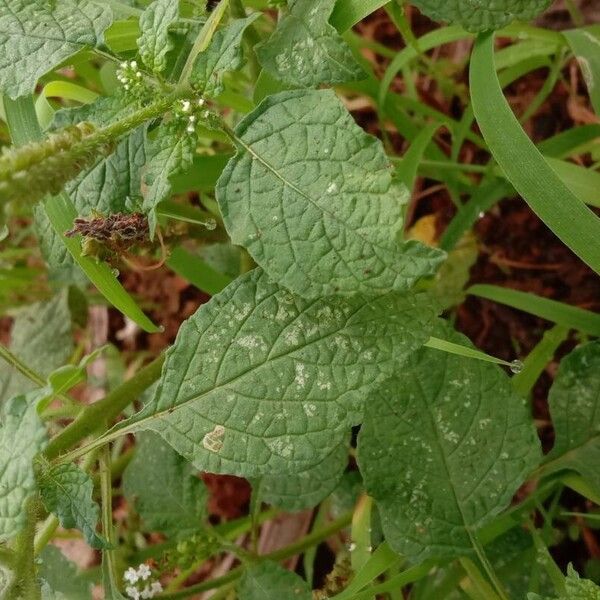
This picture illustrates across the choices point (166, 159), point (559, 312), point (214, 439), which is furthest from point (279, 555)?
point (166, 159)

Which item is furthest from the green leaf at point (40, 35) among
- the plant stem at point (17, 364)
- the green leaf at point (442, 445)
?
the green leaf at point (442, 445)

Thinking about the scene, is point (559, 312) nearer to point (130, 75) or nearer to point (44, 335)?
point (130, 75)

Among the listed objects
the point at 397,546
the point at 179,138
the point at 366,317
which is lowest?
the point at 397,546

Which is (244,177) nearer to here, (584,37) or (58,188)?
(58,188)

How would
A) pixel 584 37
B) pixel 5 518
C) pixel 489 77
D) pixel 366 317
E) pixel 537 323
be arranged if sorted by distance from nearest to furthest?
1. pixel 5 518
2. pixel 366 317
3. pixel 489 77
4. pixel 584 37
5. pixel 537 323

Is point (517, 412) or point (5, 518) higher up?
point (5, 518)

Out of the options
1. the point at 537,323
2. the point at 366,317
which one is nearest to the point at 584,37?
the point at 537,323

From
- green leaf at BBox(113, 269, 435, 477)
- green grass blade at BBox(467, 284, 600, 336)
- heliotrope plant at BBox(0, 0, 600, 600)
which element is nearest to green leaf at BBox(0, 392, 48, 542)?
heliotrope plant at BBox(0, 0, 600, 600)
